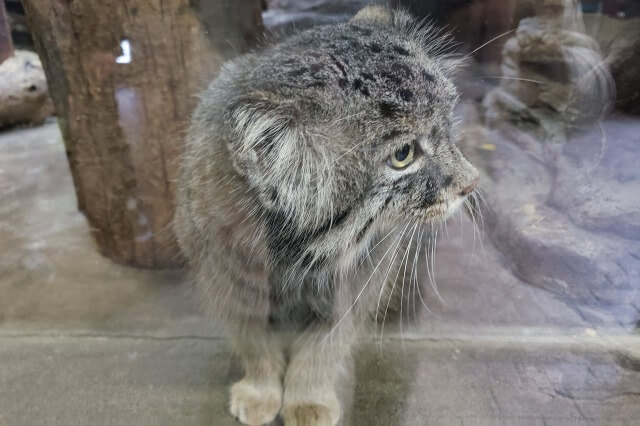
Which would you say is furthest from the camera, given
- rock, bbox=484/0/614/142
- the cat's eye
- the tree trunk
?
rock, bbox=484/0/614/142

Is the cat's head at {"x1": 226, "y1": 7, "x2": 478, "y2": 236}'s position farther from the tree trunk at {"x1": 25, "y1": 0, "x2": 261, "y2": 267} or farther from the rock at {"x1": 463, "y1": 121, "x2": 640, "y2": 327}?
the rock at {"x1": 463, "y1": 121, "x2": 640, "y2": 327}

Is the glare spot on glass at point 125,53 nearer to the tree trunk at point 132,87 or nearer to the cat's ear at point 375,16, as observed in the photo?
the tree trunk at point 132,87

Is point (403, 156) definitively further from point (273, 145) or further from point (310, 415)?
point (310, 415)

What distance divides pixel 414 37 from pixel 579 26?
0.57 m

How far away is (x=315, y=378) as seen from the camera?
1.34m

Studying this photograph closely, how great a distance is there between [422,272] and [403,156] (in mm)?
651

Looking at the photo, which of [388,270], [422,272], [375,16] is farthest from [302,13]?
[422,272]

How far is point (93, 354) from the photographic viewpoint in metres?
1.46

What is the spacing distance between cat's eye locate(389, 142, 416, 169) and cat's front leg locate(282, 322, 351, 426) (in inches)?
20.8

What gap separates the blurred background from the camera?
4.22 feet

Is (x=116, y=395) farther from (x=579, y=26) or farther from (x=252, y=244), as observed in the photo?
(x=579, y=26)

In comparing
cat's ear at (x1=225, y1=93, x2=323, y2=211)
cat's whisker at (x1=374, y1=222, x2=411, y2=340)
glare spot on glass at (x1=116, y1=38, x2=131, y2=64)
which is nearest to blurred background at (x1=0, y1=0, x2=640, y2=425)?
glare spot on glass at (x1=116, y1=38, x2=131, y2=64)

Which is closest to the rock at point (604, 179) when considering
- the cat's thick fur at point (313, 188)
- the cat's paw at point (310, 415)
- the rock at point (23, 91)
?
the cat's thick fur at point (313, 188)

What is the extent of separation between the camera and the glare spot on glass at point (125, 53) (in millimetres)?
1302
